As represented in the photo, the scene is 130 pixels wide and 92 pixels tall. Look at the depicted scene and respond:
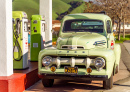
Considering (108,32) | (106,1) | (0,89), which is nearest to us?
(0,89)

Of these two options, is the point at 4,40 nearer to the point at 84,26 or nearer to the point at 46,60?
the point at 46,60

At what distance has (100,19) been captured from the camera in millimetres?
9227

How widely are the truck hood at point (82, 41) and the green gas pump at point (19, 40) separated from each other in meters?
1.56

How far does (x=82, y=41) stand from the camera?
806 centimetres

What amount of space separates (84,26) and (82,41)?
1277mm

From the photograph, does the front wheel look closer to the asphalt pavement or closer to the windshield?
the asphalt pavement

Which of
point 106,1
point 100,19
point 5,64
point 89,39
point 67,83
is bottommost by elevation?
point 67,83

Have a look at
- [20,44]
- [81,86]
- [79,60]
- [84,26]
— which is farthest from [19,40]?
[79,60]

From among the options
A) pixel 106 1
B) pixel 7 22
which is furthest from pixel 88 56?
pixel 106 1

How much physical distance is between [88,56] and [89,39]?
686mm

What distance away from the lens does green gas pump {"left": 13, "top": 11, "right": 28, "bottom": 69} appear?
962cm

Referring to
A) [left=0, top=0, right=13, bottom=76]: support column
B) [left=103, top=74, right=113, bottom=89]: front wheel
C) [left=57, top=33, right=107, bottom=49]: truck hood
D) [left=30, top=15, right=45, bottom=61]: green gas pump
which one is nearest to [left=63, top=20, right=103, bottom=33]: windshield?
[left=57, top=33, right=107, bottom=49]: truck hood

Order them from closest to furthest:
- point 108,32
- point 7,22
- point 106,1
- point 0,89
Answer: point 0,89, point 7,22, point 108,32, point 106,1

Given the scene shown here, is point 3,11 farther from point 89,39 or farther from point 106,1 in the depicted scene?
point 106,1
